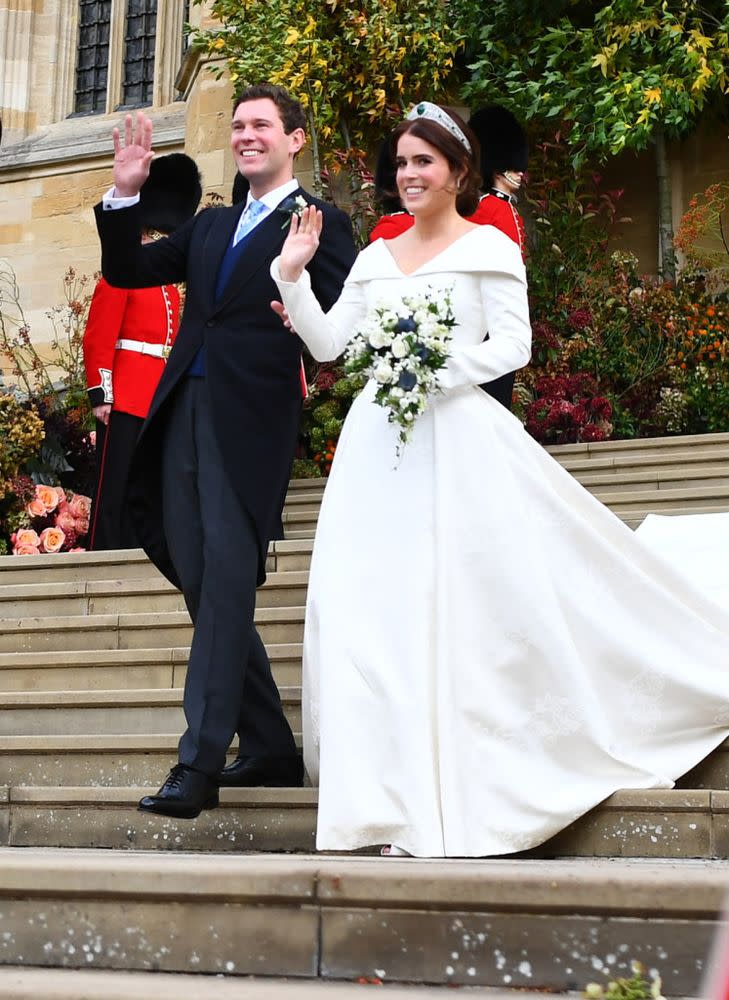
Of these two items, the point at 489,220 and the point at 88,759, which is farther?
the point at 489,220

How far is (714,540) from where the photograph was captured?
19.8 feet

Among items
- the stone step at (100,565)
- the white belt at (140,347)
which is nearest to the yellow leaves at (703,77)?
the white belt at (140,347)

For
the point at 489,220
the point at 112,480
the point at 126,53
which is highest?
the point at 126,53

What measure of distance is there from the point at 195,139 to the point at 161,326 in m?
5.77

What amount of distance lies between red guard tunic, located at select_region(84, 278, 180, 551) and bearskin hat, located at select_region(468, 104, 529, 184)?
1807 millimetres

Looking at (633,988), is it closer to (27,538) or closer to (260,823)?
(260,823)

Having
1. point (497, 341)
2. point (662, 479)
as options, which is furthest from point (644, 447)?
point (497, 341)

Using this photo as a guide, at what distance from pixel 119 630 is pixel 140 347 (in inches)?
86.5

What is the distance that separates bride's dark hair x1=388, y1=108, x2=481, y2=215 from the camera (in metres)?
4.05

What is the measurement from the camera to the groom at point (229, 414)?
3934 millimetres

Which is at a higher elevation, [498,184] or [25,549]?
[498,184]

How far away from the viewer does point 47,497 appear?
862 centimetres

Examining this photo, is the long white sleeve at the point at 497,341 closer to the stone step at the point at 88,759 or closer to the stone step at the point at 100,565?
the stone step at the point at 88,759

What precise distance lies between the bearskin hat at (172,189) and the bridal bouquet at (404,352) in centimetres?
199
